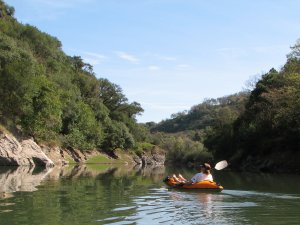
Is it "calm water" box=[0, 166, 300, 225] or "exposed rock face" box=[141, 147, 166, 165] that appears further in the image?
"exposed rock face" box=[141, 147, 166, 165]

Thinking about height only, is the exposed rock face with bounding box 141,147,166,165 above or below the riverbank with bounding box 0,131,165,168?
above

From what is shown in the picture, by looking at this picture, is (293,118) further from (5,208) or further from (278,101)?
(5,208)

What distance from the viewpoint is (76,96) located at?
84.8 metres

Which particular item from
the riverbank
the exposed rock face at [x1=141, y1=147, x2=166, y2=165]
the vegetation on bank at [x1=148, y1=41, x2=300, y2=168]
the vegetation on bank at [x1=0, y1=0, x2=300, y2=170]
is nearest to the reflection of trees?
the riverbank

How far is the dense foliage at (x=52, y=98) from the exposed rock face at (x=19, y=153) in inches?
122

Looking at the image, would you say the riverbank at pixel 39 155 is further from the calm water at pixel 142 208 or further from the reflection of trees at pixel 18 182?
the calm water at pixel 142 208

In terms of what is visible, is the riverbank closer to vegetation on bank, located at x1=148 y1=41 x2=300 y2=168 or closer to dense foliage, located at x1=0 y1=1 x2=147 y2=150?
dense foliage, located at x1=0 y1=1 x2=147 y2=150

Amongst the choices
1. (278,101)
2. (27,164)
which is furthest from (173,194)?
(278,101)

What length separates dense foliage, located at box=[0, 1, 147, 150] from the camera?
181 ft

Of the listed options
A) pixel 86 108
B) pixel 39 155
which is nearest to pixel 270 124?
pixel 39 155

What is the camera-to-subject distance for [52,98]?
192ft

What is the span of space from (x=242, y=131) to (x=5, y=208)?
57.9 m

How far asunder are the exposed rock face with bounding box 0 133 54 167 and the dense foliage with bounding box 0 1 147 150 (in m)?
3.09

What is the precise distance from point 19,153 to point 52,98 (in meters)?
10.1
